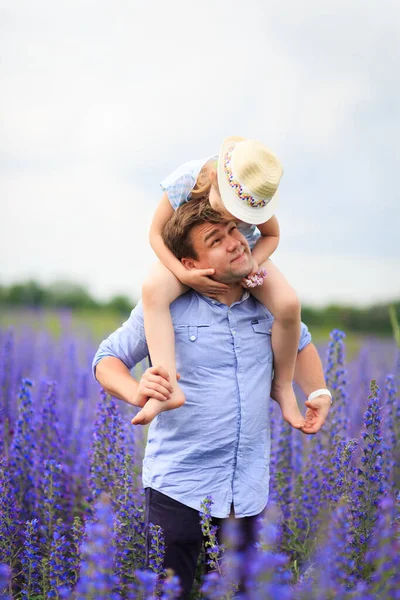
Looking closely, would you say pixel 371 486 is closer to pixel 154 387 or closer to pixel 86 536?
pixel 154 387

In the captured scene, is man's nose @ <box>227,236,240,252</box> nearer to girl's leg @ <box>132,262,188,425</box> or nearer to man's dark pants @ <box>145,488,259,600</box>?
girl's leg @ <box>132,262,188,425</box>

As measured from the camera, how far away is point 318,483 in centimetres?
338

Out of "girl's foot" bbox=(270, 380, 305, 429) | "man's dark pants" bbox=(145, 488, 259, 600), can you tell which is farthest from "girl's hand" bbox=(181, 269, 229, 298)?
"man's dark pants" bbox=(145, 488, 259, 600)

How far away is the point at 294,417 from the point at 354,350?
6194mm

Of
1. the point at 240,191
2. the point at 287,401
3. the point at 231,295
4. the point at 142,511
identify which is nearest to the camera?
the point at 240,191

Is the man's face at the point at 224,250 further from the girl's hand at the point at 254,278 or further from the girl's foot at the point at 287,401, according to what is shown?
the girl's foot at the point at 287,401

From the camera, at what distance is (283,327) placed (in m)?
2.40

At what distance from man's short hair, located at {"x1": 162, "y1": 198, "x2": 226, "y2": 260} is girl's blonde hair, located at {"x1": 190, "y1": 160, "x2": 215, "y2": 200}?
28 mm

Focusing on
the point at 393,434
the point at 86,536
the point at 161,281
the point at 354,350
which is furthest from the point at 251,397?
the point at 354,350

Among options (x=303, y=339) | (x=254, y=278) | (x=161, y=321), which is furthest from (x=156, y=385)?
(x=303, y=339)

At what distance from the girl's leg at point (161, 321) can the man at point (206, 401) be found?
0.38 feet

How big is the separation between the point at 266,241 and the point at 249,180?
32 centimetres

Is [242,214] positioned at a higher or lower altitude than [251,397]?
higher

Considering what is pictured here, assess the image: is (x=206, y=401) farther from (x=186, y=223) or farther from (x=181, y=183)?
(x=181, y=183)
